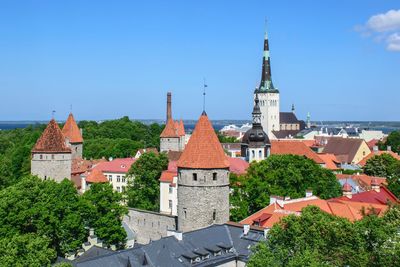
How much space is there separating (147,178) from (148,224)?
12.2 metres

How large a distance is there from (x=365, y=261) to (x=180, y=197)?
15.9 meters

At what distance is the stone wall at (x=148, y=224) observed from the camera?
3697cm

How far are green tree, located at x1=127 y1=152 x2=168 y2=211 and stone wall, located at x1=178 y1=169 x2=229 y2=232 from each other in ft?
58.1

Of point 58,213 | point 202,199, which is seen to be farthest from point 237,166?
point 58,213

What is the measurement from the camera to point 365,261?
1777 centimetres

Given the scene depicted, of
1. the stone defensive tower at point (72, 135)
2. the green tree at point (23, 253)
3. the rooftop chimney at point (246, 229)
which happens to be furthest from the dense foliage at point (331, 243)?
the stone defensive tower at point (72, 135)

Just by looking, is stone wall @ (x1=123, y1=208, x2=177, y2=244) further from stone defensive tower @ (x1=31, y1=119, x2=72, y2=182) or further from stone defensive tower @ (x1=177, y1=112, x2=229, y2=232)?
stone defensive tower @ (x1=31, y1=119, x2=72, y2=182)

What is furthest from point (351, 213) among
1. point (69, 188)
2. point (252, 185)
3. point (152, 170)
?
point (152, 170)

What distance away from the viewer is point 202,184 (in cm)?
3169

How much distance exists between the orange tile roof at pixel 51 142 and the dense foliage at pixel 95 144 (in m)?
5.87

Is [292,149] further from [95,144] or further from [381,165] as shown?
[95,144]

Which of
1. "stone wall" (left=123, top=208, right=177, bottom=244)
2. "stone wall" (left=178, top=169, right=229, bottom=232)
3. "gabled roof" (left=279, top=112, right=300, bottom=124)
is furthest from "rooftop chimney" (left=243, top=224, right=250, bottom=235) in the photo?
"gabled roof" (left=279, top=112, right=300, bottom=124)

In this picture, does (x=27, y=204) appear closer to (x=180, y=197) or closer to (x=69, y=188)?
(x=69, y=188)

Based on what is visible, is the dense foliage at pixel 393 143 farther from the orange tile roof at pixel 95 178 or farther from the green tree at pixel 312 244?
the green tree at pixel 312 244
